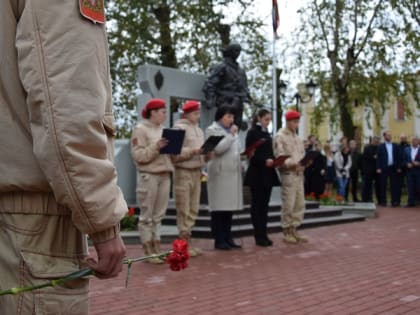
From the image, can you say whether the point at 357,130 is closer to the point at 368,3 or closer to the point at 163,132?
the point at 368,3

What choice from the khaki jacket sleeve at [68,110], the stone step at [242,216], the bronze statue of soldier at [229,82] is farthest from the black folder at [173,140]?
the khaki jacket sleeve at [68,110]

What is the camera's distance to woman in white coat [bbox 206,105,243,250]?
340 inches

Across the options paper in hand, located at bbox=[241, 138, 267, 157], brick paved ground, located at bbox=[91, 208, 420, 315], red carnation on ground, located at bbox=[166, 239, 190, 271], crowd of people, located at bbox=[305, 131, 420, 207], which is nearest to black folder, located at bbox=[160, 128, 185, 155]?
brick paved ground, located at bbox=[91, 208, 420, 315]

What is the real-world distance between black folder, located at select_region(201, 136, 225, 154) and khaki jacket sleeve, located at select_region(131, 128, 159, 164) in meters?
0.67

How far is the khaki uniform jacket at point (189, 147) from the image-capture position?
802 cm

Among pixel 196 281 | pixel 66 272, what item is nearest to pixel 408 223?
pixel 196 281

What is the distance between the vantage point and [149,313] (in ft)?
16.1

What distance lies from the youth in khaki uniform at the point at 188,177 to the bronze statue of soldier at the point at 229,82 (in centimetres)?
423

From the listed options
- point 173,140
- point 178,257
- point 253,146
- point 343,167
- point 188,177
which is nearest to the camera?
point 178,257

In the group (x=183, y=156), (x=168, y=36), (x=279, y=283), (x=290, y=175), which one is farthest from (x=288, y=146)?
(x=168, y=36)

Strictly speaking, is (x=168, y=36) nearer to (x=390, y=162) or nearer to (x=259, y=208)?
(x=390, y=162)

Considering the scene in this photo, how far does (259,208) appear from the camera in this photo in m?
9.17

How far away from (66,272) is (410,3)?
20262 mm

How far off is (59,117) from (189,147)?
636 cm
